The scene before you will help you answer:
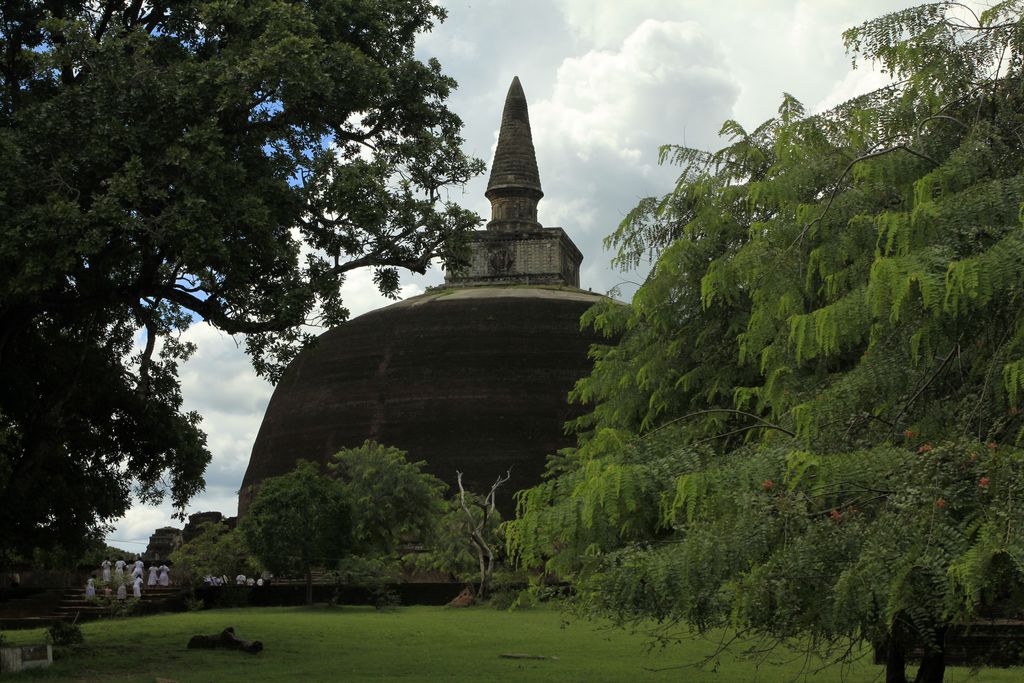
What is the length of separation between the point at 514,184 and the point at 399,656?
34364mm

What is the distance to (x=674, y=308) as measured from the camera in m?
10.4

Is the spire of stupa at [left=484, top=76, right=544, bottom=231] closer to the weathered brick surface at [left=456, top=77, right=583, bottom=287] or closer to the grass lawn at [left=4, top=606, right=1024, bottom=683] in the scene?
the weathered brick surface at [left=456, top=77, right=583, bottom=287]

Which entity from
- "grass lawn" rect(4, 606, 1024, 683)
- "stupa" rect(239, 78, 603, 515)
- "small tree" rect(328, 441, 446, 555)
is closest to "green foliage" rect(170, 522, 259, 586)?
"small tree" rect(328, 441, 446, 555)

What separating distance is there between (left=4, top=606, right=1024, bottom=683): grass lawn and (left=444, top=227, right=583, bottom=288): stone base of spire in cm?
2651

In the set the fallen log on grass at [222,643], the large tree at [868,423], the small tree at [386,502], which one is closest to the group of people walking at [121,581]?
the small tree at [386,502]

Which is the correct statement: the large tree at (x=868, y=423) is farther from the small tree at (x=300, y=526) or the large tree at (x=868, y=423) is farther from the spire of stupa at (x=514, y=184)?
the spire of stupa at (x=514, y=184)

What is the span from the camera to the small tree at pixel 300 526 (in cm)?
Result: 2752

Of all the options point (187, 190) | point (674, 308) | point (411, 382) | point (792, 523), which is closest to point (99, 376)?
point (187, 190)

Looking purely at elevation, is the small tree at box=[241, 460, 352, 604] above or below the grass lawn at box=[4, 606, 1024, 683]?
above

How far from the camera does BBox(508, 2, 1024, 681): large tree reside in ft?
17.2

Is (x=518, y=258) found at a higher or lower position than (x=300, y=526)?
higher

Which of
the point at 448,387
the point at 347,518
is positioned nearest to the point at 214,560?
the point at 347,518

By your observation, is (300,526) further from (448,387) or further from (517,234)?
(517,234)

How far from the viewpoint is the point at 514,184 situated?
4728 centimetres
